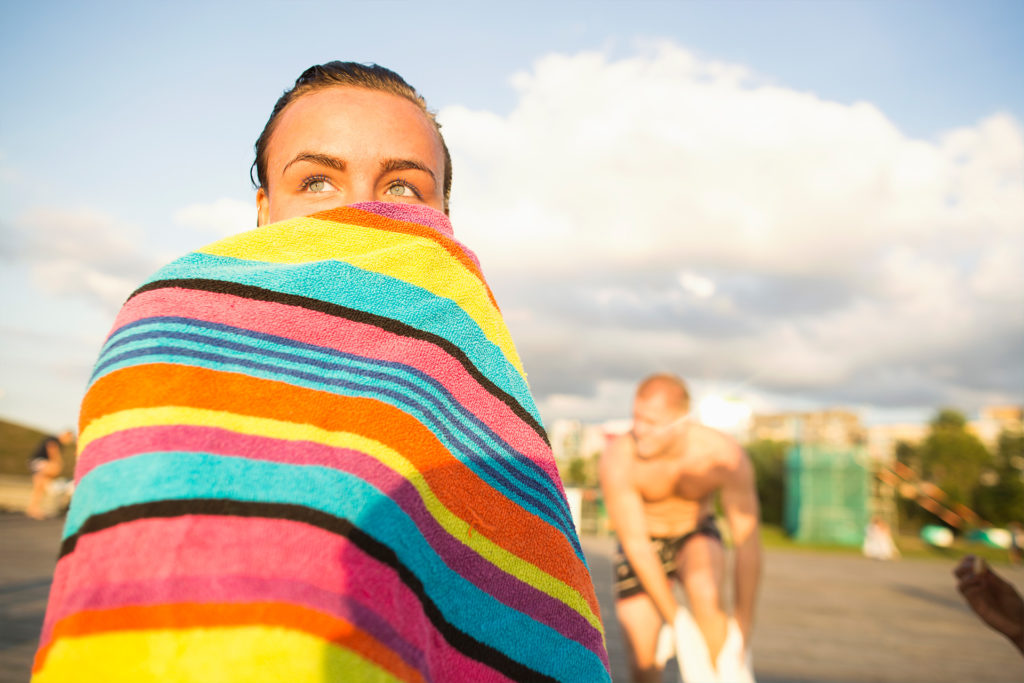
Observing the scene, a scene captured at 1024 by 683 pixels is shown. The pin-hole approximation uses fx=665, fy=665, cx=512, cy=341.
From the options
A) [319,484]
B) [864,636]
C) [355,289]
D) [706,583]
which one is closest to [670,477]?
[706,583]

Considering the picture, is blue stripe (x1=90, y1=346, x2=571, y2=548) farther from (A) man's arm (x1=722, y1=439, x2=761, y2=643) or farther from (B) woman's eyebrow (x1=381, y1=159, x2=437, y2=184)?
(A) man's arm (x1=722, y1=439, x2=761, y2=643)

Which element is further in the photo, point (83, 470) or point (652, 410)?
point (652, 410)

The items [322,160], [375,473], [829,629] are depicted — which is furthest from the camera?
[829,629]

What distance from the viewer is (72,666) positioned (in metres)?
0.55

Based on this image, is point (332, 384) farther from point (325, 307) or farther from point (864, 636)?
point (864, 636)

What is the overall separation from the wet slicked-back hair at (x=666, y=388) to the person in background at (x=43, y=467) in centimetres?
1277

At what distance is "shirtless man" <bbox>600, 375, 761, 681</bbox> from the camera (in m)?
4.37

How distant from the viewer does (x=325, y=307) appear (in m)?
0.79

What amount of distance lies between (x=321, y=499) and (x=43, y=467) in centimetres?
1556

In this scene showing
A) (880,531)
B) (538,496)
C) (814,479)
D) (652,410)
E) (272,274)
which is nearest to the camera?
(272,274)

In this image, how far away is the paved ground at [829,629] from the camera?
579 centimetres

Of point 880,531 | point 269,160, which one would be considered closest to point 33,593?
point 269,160

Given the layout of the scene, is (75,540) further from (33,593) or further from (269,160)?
(33,593)

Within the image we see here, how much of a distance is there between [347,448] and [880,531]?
Answer: 29.0 m
